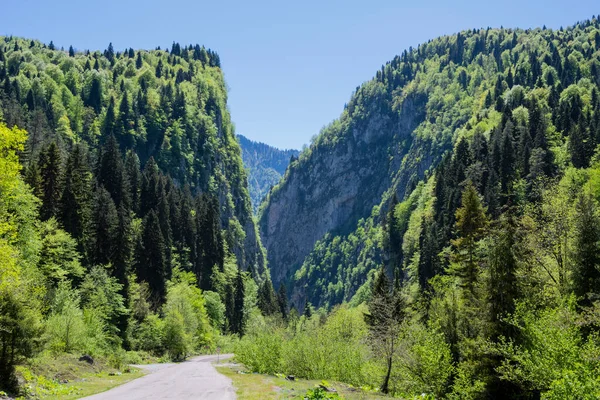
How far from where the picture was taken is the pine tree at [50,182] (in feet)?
193

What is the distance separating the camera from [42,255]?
47406 mm

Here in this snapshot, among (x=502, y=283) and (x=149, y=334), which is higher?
(x=502, y=283)

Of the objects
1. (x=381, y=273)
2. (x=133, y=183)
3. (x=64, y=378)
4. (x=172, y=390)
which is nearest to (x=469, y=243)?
(x=381, y=273)

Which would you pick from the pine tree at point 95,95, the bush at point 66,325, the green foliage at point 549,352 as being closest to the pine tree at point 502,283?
the green foliage at point 549,352

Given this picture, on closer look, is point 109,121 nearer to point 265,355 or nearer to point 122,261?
point 122,261

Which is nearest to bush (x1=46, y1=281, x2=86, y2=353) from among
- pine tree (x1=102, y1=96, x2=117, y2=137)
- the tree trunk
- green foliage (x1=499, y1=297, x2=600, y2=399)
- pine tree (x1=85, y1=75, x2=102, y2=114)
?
the tree trunk

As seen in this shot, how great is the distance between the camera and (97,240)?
64.9 meters

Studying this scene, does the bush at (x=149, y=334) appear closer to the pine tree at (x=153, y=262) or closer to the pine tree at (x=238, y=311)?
→ the pine tree at (x=153, y=262)

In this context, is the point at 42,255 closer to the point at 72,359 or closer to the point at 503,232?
the point at 72,359

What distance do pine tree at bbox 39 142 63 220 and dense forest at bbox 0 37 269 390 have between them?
165mm

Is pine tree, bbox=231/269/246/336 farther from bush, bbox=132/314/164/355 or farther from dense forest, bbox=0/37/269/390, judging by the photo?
bush, bbox=132/314/164/355

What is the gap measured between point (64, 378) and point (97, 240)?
39447 millimetres

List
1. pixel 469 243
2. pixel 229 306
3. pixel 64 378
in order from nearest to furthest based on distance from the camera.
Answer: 1. pixel 64 378
2. pixel 469 243
3. pixel 229 306

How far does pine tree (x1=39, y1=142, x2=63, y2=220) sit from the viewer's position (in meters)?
58.7
